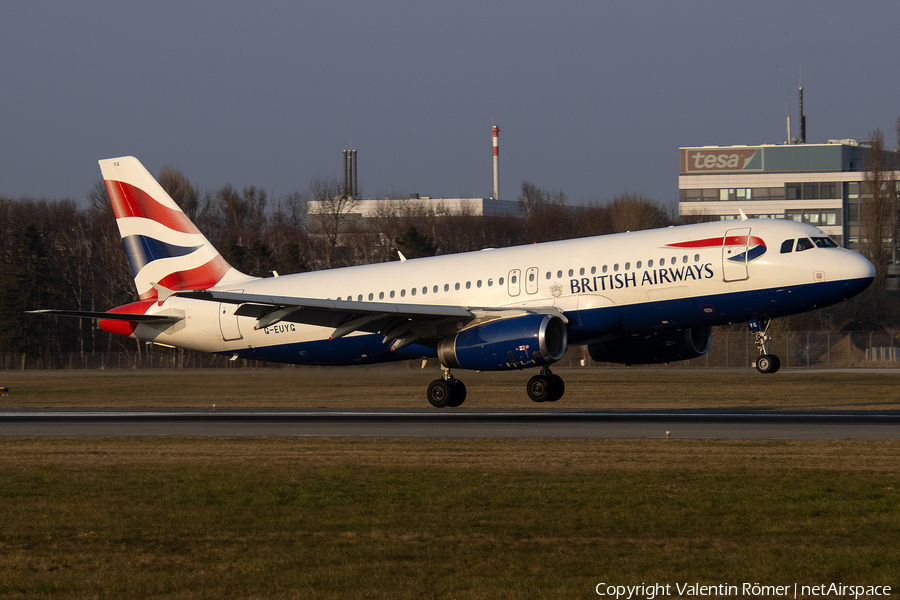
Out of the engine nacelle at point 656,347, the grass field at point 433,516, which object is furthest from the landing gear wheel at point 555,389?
the grass field at point 433,516

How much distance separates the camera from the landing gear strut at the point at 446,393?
34.0 meters

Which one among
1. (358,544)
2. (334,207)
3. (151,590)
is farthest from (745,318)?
(334,207)

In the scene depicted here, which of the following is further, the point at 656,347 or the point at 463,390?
the point at 656,347

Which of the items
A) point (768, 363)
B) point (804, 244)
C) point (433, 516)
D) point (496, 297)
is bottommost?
point (433, 516)

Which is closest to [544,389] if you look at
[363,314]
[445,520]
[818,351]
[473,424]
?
[473,424]

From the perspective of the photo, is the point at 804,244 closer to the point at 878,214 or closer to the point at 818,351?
the point at 818,351

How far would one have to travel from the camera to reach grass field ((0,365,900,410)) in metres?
39.2

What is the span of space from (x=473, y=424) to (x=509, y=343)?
8.94ft

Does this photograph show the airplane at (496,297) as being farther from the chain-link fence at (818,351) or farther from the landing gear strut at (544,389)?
the chain-link fence at (818,351)

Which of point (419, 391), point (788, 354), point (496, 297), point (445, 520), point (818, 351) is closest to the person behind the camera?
point (445, 520)

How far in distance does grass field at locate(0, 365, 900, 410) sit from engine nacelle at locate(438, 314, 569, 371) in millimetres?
7842

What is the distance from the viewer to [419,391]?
44.6 meters

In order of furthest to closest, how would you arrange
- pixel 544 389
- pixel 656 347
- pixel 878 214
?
pixel 878 214, pixel 656 347, pixel 544 389

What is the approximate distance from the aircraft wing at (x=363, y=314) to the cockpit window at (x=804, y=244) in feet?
23.8
